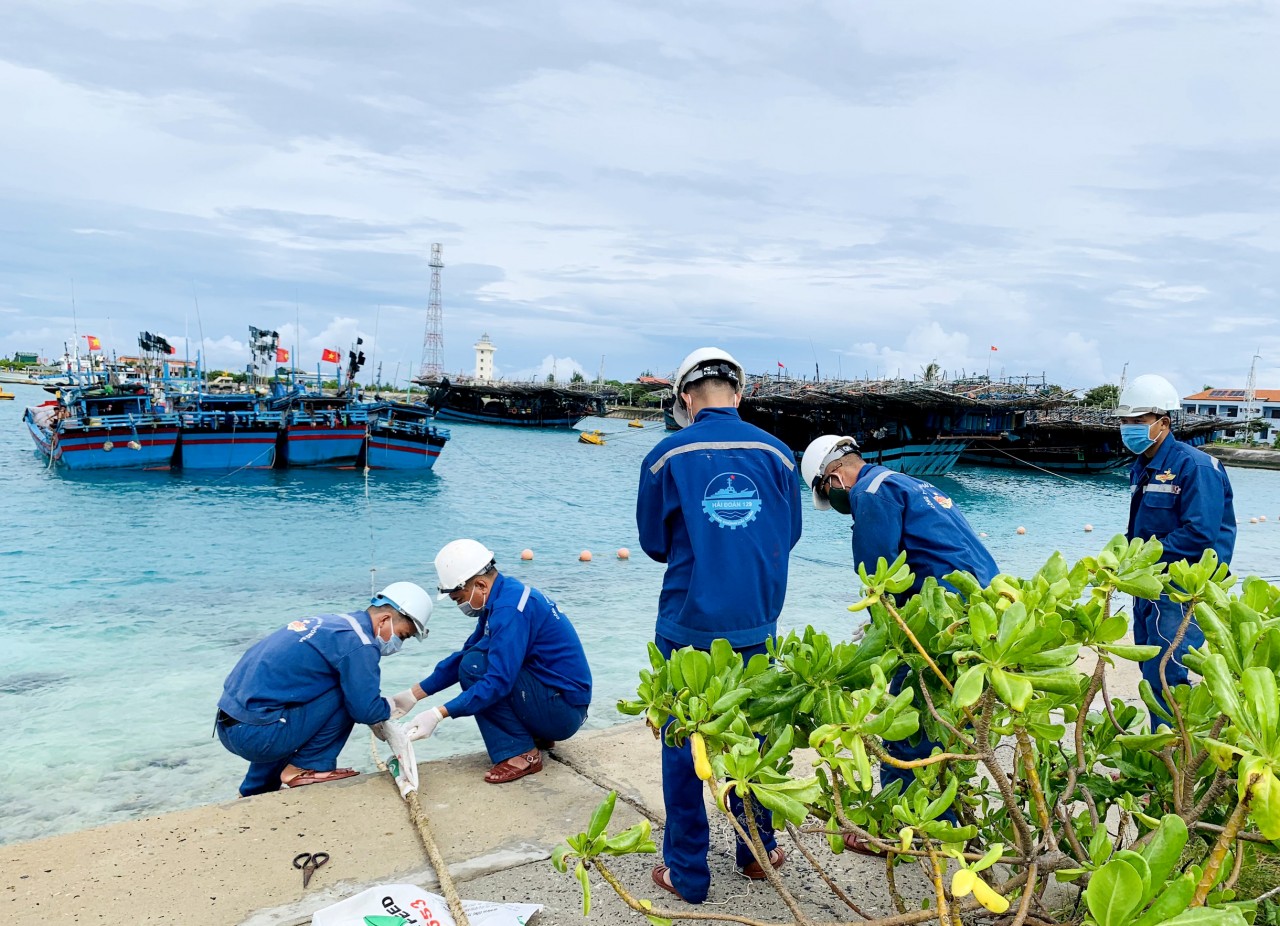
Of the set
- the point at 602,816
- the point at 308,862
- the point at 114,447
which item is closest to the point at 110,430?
the point at 114,447

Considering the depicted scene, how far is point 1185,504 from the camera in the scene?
4090mm

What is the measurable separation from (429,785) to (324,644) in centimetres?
76

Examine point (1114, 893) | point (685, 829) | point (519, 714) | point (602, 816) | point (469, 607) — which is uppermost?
point (1114, 893)

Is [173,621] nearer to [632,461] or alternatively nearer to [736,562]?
[736,562]

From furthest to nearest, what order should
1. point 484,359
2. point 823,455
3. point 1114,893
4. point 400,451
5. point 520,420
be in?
point 484,359
point 520,420
point 400,451
point 823,455
point 1114,893

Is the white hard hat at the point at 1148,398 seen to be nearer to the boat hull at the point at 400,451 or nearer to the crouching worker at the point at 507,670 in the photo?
the crouching worker at the point at 507,670

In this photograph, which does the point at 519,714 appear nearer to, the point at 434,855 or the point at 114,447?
the point at 434,855

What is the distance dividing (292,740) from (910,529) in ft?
9.03

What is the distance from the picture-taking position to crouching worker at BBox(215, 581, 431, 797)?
3537 millimetres

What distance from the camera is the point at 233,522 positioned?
1838 centimetres

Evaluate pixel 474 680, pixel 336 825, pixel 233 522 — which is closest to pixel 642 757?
pixel 474 680

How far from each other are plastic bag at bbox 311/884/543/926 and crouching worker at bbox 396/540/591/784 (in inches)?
36.7

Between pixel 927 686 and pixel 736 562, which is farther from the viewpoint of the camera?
pixel 736 562

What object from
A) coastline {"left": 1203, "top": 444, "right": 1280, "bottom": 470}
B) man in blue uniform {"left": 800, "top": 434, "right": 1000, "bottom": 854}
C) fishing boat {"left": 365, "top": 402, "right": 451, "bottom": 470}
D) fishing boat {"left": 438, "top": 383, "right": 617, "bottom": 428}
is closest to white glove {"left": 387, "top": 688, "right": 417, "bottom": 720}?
man in blue uniform {"left": 800, "top": 434, "right": 1000, "bottom": 854}
